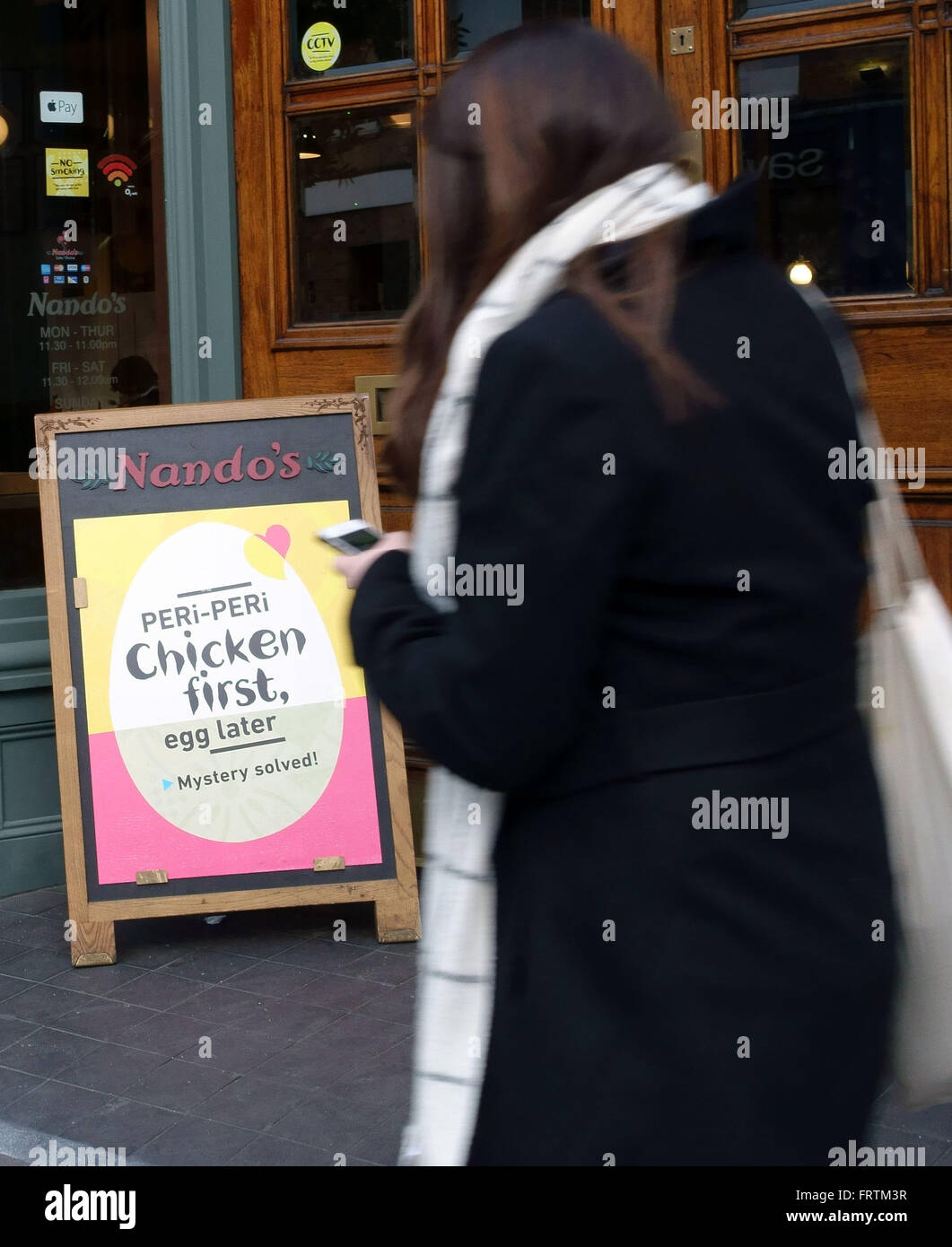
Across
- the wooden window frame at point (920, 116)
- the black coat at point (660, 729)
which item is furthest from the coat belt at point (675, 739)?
the wooden window frame at point (920, 116)

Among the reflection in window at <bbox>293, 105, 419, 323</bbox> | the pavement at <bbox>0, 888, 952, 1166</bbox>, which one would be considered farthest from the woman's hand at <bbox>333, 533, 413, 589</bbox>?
the reflection in window at <bbox>293, 105, 419, 323</bbox>

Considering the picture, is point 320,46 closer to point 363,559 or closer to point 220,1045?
point 220,1045

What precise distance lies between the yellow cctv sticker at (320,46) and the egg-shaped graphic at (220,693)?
1.71 meters

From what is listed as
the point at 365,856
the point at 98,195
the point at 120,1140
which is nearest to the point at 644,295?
the point at 120,1140

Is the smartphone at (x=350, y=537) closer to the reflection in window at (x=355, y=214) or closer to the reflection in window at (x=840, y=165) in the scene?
the reflection in window at (x=840, y=165)

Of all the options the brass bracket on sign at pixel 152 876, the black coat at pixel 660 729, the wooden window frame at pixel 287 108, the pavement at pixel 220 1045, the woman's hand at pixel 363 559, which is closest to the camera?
the black coat at pixel 660 729

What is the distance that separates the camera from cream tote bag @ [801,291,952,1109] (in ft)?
4.83

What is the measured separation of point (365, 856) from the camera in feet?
13.7

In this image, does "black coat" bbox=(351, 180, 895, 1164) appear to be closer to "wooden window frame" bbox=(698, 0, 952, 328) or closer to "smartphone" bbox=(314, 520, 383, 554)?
"smartphone" bbox=(314, 520, 383, 554)

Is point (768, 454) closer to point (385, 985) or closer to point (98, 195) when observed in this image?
point (385, 985)

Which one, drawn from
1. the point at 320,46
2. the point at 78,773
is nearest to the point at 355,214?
the point at 320,46

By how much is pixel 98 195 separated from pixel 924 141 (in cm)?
287

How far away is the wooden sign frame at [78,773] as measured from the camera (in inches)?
162

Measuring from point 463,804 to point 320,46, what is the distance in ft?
13.1
